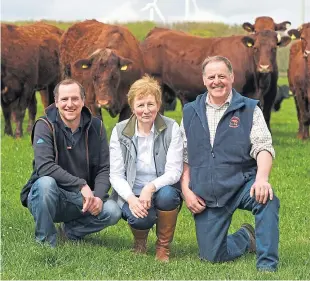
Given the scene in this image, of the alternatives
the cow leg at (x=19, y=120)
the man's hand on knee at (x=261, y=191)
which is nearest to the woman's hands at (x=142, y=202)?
the man's hand on knee at (x=261, y=191)

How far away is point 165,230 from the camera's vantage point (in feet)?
21.0

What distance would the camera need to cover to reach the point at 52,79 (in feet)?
61.2

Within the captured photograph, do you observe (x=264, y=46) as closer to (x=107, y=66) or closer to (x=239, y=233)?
(x=107, y=66)

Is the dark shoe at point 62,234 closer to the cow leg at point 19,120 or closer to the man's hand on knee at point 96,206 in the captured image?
the man's hand on knee at point 96,206

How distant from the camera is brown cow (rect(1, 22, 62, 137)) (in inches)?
661

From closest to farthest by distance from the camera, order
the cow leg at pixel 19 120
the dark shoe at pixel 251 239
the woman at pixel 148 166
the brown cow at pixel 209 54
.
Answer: the woman at pixel 148 166, the dark shoe at pixel 251 239, the brown cow at pixel 209 54, the cow leg at pixel 19 120

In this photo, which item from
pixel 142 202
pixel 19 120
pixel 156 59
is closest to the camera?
pixel 142 202

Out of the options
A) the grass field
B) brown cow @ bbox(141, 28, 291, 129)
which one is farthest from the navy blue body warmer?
brown cow @ bbox(141, 28, 291, 129)

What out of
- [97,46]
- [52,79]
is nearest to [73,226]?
[97,46]

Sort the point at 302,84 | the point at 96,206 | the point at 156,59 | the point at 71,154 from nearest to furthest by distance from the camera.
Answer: the point at 96,206 < the point at 71,154 < the point at 302,84 < the point at 156,59

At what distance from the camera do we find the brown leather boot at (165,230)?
636 cm

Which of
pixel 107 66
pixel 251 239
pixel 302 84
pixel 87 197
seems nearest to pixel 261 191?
pixel 251 239

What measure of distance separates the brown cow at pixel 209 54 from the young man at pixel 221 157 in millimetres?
9118

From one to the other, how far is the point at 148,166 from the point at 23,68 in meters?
11.0
